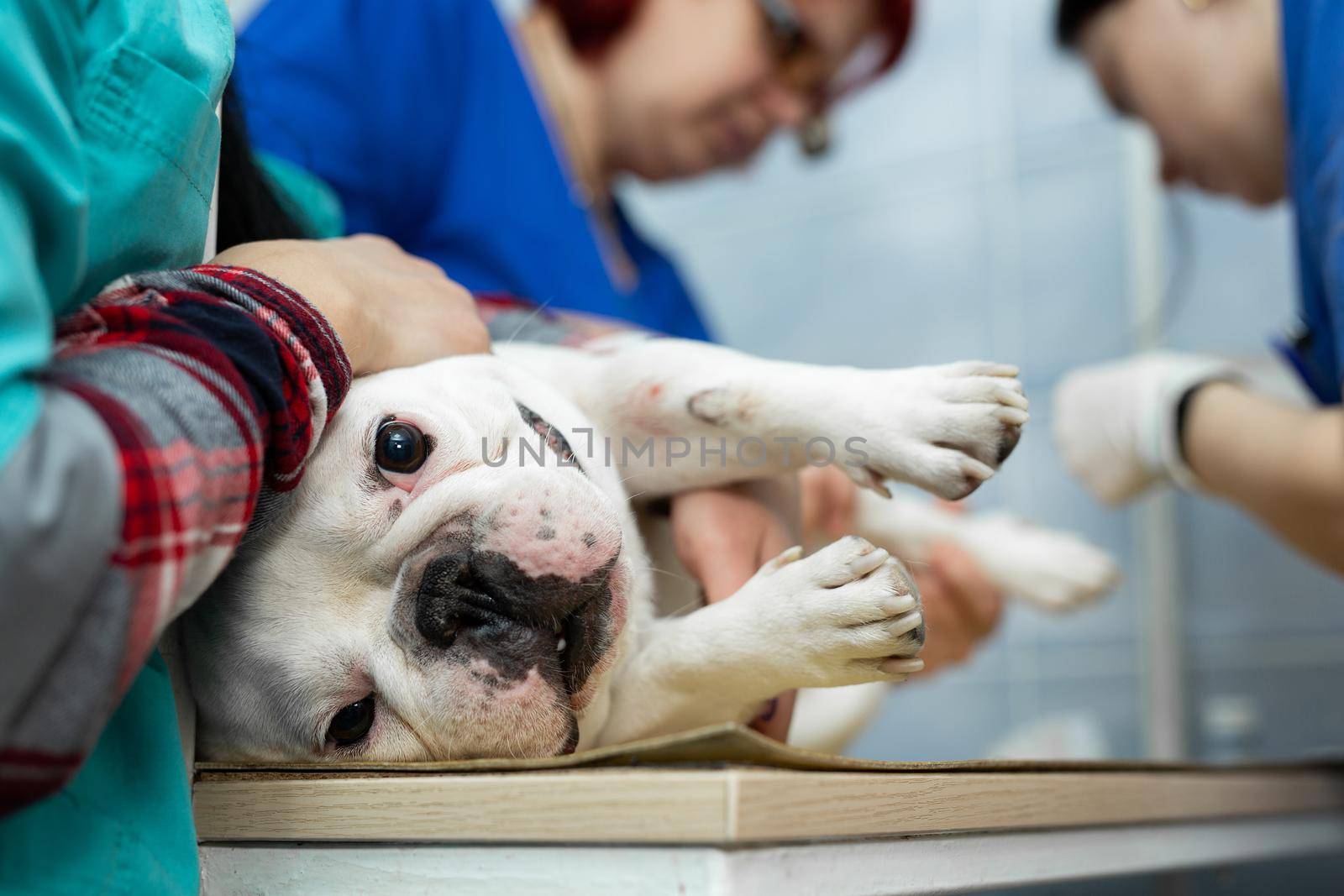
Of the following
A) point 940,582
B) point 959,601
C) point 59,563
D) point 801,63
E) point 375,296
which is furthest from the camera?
point 801,63

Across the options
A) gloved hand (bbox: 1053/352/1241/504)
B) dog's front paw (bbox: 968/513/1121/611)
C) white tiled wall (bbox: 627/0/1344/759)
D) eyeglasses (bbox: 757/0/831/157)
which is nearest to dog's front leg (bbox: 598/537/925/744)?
white tiled wall (bbox: 627/0/1344/759)

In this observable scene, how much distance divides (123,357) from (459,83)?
121 cm

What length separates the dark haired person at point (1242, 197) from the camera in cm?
98

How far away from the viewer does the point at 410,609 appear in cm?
62

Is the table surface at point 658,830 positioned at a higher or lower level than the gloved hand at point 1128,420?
higher

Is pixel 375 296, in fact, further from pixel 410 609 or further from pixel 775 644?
pixel 775 644

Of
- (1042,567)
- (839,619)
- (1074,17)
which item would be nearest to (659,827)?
(839,619)

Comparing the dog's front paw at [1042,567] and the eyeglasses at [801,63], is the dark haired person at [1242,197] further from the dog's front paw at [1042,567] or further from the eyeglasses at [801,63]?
the eyeglasses at [801,63]

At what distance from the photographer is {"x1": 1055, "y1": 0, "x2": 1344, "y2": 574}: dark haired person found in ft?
3.21

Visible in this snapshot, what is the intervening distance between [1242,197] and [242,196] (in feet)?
4.05

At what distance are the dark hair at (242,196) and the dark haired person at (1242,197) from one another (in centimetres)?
82

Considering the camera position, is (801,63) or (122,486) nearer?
(122,486)

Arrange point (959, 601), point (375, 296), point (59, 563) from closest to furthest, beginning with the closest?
point (59, 563) → point (375, 296) → point (959, 601)

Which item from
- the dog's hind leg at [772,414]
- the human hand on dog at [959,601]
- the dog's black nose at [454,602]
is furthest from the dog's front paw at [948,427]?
the dog's black nose at [454,602]
